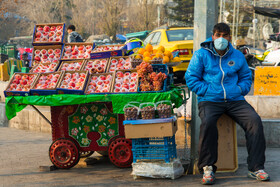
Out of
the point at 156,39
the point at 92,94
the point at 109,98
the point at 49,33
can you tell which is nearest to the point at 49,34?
the point at 49,33

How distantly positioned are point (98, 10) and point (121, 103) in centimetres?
4363

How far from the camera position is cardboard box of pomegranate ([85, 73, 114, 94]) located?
16.5 ft

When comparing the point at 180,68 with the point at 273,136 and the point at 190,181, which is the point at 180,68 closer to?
the point at 273,136

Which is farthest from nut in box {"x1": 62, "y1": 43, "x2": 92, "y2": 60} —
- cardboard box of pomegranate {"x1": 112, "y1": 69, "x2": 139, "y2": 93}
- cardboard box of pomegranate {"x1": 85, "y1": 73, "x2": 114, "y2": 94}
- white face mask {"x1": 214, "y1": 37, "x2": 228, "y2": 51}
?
white face mask {"x1": 214, "y1": 37, "x2": 228, "y2": 51}

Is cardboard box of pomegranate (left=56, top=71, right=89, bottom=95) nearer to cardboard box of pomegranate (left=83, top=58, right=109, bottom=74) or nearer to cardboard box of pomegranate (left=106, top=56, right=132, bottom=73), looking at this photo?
cardboard box of pomegranate (left=83, top=58, right=109, bottom=74)

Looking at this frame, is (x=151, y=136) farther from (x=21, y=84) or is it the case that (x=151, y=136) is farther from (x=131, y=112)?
(x=21, y=84)

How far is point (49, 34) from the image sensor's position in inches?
238

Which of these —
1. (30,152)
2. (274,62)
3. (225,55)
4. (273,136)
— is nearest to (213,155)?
(225,55)

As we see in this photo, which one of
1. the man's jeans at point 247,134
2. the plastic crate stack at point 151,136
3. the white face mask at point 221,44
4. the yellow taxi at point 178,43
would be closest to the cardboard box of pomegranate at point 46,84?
the plastic crate stack at point 151,136

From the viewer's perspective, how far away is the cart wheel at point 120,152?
204 inches

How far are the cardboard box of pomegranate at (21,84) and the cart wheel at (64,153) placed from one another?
0.78 metres

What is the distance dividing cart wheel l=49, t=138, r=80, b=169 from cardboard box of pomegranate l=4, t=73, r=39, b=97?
2.56 feet

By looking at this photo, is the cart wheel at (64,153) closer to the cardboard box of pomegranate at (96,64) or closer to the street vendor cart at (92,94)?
the street vendor cart at (92,94)

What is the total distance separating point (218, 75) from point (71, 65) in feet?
7.10
